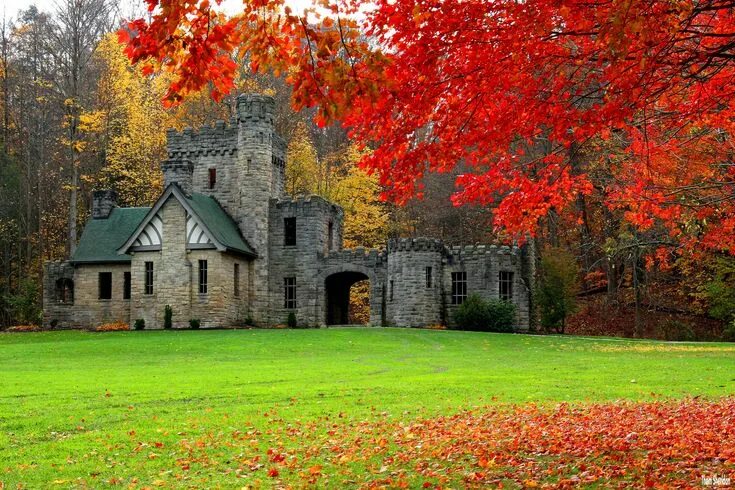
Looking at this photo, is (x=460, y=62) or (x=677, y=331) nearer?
(x=460, y=62)

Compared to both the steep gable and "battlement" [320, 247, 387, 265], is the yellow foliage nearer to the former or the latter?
"battlement" [320, 247, 387, 265]

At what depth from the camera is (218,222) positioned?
38031mm

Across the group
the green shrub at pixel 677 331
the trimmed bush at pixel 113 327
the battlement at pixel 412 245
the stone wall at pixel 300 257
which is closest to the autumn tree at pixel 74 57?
the trimmed bush at pixel 113 327

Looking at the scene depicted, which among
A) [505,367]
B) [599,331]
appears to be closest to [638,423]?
[505,367]

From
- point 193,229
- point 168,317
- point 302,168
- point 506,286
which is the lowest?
point 168,317

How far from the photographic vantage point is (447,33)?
8.31 m

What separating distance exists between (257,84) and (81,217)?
504 inches

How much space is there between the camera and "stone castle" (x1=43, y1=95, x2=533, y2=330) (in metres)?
37.0

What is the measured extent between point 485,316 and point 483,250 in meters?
3.27

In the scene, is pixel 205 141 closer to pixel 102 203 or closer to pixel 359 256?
pixel 102 203

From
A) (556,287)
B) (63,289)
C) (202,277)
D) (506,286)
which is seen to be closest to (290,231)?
(202,277)

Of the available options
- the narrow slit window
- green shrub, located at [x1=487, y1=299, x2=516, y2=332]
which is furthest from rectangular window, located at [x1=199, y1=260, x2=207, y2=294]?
green shrub, located at [x1=487, y1=299, x2=516, y2=332]

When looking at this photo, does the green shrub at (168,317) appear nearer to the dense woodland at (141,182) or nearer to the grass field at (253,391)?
the grass field at (253,391)

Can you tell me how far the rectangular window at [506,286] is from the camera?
128 ft
